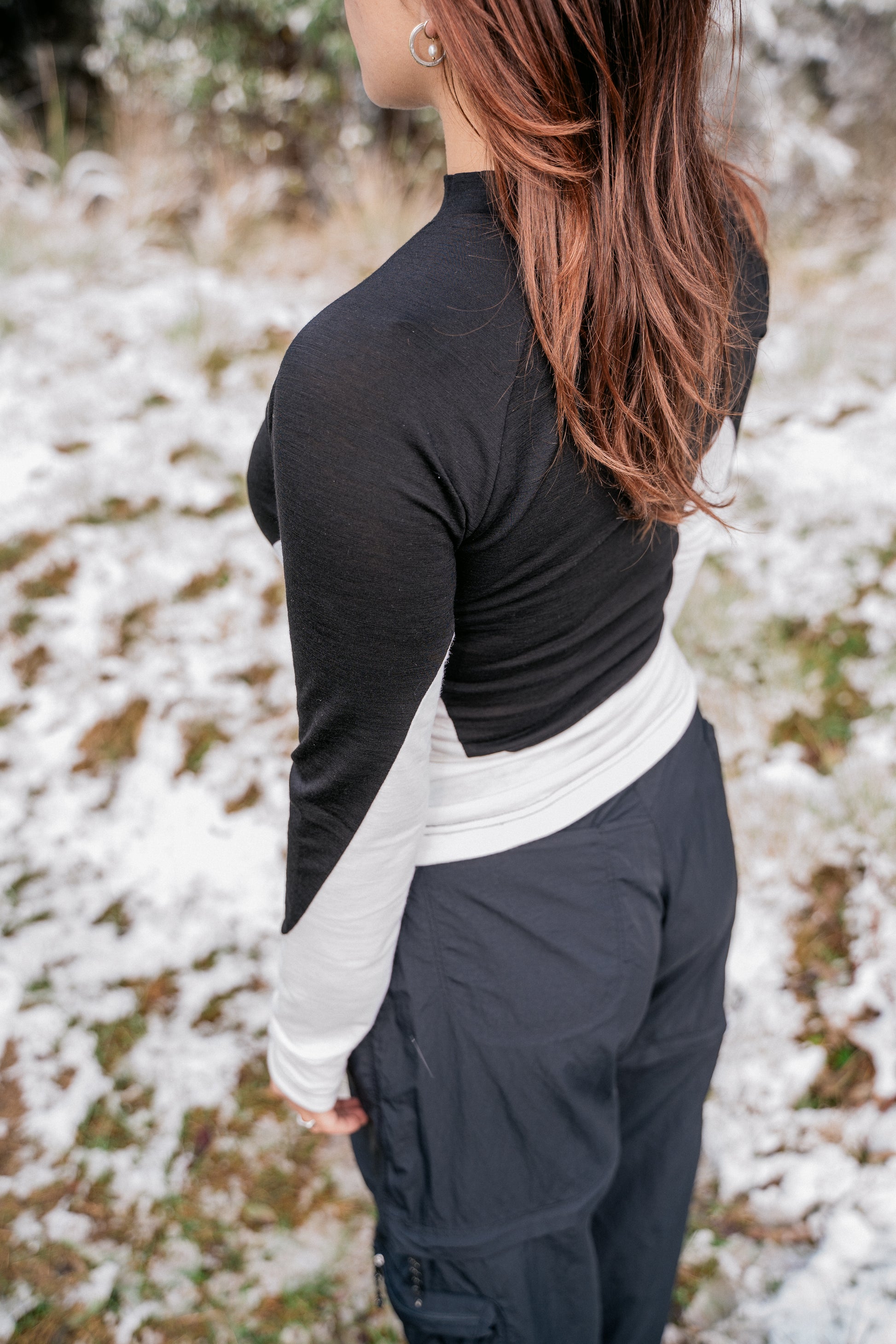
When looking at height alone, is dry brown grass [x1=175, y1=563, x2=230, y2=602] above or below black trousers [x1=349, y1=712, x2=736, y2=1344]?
A: below

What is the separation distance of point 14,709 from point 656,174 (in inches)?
114

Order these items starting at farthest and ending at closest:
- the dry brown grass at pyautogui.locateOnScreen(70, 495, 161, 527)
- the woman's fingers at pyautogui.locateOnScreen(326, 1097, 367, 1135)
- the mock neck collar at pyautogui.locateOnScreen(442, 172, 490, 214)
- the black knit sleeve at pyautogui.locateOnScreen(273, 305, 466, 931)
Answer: the dry brown grass at pyautogui.locateOnScreen(70, 495, 161, 527) → the woman's fingers at pyautogui.locateOnScreen(326, 1097, 367, 1135) → the mock neck collar at pyautogui.locateOnScreen(442, 172, 490, 214) → the black knit sleeve at pyautogui.locateOnScreen(273, 305, 466, 931)

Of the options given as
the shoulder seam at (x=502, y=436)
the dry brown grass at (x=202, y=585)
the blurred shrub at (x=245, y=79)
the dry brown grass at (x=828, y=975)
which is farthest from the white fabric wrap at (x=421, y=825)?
the blurred shrub at (x=245, y=79)

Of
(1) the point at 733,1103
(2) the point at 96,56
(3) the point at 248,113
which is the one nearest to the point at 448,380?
(1) the point at 733,1103

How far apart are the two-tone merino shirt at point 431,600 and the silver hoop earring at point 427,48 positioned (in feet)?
0.32

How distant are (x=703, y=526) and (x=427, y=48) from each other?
→ 681mm

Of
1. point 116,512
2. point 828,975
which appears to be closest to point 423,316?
point 828,975

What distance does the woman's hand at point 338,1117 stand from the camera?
3.50 ft

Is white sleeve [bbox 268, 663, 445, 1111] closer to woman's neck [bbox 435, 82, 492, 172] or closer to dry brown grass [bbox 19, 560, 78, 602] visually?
woman's neck [bbox 435, 82, 492, 172]

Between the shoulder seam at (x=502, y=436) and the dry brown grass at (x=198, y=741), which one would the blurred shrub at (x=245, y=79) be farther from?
the shoulder seam at (x=502, y=436)

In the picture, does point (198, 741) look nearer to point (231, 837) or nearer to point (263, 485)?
point (231, 837)

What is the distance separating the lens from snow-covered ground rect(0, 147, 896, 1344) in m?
1.92

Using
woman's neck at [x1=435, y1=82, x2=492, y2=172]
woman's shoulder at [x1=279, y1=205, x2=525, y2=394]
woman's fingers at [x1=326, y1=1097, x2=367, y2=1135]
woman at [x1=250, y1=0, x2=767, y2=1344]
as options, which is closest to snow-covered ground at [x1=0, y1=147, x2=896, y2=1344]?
woman at [x1=250, y1=0, x2=767, y2=1344]

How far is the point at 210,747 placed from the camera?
9.70ft
